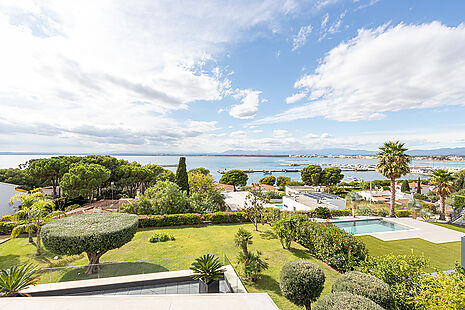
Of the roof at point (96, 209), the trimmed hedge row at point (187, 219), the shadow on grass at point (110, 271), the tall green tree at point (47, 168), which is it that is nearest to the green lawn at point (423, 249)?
the trimmed hedge row at point (187, 219)

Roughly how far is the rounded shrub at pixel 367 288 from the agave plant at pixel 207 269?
353 cm

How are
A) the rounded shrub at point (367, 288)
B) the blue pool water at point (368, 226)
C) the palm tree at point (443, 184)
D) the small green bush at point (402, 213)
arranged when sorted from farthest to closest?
the small green bush at point (402, 213), the palm tree at point (443, 184), the blue pool water at point (368, 226), the rounded shrub at point (367, 288)

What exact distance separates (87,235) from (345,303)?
330 inches

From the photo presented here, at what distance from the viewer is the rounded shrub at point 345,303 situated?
356 cm

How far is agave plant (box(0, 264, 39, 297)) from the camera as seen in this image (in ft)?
16.6

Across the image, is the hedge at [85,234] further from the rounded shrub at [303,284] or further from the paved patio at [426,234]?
the paved patio at [426,234]

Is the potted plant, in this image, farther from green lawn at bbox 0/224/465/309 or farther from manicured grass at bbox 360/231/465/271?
manicured grass at bbox 360/231/465/271

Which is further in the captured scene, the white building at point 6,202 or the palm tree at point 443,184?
the palm tree at point 443,184

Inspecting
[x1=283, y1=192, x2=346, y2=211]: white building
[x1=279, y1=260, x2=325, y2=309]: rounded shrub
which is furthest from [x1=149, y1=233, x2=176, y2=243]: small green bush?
[x1=283, y1=192, x2=346, y2=211]: white building

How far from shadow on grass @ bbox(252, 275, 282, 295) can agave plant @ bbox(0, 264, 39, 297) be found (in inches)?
293

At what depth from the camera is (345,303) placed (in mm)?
3652

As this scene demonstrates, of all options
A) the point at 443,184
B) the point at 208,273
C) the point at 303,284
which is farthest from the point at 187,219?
the point at 443,184

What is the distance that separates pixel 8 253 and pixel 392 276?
18.3 meters

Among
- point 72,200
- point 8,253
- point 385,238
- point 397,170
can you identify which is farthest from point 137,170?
point 397,170
